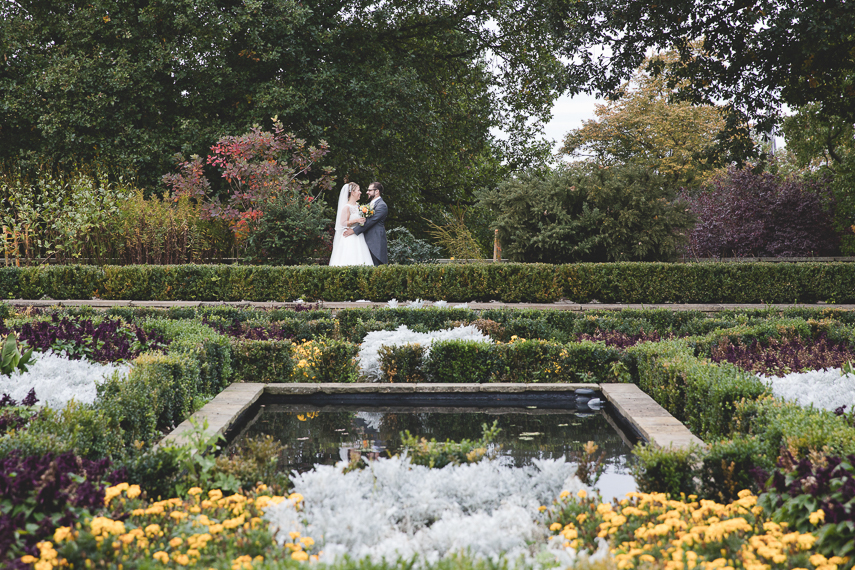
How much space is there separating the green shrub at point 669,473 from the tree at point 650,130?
26.0m

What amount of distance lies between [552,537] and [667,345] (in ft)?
11.8

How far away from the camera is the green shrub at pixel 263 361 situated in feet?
20.1

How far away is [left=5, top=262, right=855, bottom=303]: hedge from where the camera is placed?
10992mm

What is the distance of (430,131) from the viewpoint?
17188 millimetres

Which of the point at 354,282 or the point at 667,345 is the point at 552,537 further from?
the point at 354,282

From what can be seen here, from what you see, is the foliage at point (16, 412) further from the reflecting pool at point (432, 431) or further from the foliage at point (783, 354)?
the foliage at point (783, 354)

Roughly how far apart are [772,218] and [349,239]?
42.2 feet

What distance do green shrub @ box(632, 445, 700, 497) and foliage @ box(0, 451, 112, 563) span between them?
254 cm

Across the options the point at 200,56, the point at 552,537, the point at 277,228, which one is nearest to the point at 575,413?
the point at 552,537

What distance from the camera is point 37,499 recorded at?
2488 millimetres

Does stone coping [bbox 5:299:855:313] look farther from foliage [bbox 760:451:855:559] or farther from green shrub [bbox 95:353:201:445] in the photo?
foliage [bbox 760:451:855:559]

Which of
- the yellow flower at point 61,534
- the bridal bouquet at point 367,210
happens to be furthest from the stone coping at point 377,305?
the yellow flower at point 61,534

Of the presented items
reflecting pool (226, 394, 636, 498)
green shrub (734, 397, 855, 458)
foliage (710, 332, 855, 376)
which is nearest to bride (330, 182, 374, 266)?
reflecting pool (226, 394, 636, 498)

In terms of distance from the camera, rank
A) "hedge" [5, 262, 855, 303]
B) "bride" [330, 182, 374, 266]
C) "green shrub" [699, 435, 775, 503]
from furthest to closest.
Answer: "bride" [330, 182, 374, 266] → "hedge" [5, 262, 855, 303] → "green shrub" [699, 435, 775, 503]
